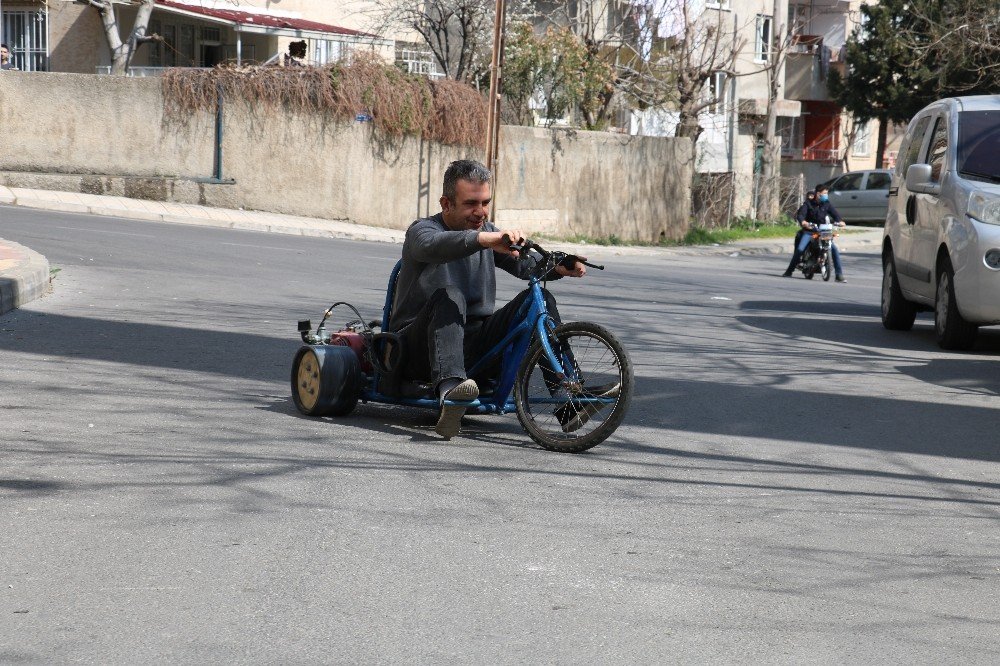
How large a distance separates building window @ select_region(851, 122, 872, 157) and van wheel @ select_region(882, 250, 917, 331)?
4273 centimetres

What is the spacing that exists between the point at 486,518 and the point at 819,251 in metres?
18.6

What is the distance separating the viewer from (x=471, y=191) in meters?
6.99

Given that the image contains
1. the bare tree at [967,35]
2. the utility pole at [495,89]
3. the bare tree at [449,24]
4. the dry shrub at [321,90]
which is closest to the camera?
the bare tree at [967,35]

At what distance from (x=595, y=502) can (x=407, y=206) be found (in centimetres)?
2392

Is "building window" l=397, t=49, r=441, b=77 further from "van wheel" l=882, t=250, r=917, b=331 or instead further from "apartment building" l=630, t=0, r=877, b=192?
"van wheel" l=882, t=250, r=917, b=331

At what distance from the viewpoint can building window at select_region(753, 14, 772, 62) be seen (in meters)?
48.7

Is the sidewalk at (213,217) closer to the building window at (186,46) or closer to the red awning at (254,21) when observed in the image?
the red awning at (254,21)

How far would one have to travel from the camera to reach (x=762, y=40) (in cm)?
4938

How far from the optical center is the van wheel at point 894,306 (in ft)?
42.8

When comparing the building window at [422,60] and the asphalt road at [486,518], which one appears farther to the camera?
the building window at [422,60]

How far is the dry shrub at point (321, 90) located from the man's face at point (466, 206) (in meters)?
21.6

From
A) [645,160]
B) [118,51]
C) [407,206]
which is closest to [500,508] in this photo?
[407,206]

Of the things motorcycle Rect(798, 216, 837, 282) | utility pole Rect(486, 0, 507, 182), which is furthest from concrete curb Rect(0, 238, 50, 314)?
utility pole Rect(486, 0, 507, 182)

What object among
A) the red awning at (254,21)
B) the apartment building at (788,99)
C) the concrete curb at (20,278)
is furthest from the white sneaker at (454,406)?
the apartment building at (788,99)
